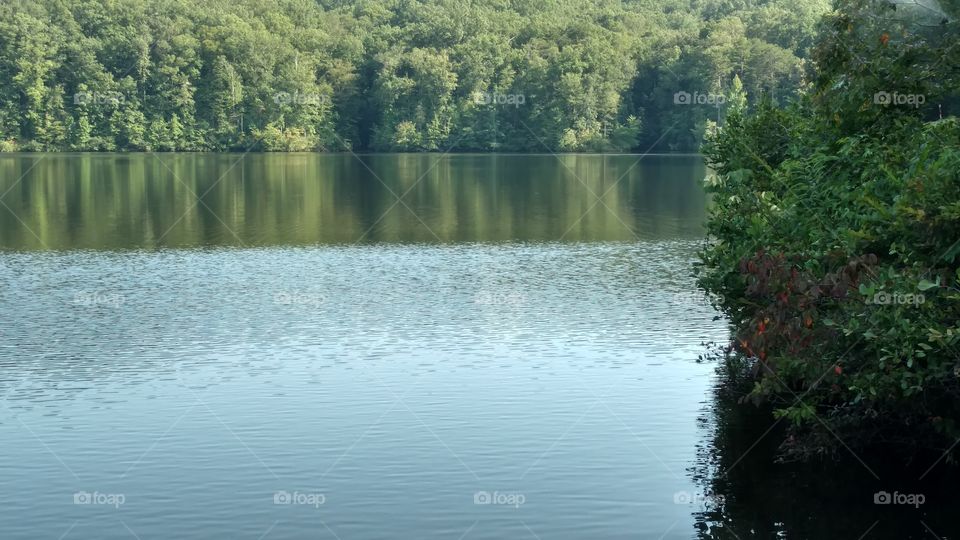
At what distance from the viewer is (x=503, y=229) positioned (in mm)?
70875

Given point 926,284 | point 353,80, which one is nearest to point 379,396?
point 926,284

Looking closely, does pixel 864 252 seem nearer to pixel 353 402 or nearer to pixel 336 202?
pixel 353 402

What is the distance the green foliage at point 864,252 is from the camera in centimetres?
1909

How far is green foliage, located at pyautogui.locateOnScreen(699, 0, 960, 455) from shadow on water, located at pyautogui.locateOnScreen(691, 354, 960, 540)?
524 mm

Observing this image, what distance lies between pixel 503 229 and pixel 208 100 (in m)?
111

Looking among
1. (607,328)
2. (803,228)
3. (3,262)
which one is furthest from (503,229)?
(803,228)

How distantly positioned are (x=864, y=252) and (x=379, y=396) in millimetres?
12868

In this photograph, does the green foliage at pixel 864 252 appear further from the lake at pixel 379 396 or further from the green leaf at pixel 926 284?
the lake at pixel 379 396

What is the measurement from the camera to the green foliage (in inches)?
752

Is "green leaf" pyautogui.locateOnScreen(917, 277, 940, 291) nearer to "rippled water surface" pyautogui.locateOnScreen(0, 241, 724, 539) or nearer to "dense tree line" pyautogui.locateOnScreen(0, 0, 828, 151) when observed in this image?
"rippled water surface" pyautogui.locateOnScreen(0, 241, 724, 539)

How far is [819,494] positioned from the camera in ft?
74.4

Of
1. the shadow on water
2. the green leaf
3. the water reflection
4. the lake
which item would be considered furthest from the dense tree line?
the green leaf

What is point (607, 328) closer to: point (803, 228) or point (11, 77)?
point (803, 228)

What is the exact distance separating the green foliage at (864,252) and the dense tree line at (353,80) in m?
139
